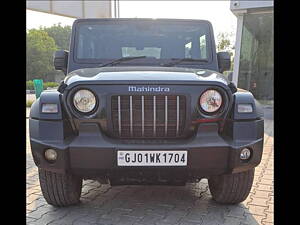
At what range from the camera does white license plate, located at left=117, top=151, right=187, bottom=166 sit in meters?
2.61

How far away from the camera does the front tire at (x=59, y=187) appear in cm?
294

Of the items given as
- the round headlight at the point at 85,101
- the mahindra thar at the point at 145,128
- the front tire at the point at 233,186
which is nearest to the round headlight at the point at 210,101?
the mahindra thar at the point at 145,128

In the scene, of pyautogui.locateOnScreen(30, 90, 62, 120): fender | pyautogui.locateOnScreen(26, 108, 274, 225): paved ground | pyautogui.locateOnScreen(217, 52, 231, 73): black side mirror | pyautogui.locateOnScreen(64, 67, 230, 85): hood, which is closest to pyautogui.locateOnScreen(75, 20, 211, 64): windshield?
pyautogui.locateOnScreen(217, 52, 231, 73): black side mirror

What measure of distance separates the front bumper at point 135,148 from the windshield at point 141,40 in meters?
1.22

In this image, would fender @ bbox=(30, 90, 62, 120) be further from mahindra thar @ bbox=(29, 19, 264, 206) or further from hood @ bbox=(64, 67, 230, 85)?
hood @ bbox=(64, 67, 230, 85)

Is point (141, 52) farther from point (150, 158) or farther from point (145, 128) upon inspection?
point (150, 158)

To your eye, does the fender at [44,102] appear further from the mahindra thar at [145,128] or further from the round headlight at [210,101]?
the round headlight at [210,101]

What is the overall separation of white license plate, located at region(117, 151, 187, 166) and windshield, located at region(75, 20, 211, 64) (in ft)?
4.43

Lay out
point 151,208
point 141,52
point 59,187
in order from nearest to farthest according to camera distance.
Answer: point 59,187 → point 151,208 → point 141,52

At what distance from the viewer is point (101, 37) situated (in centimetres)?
374

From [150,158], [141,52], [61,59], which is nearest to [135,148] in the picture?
[150,158]

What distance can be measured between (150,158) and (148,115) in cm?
35

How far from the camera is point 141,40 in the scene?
376 cm
